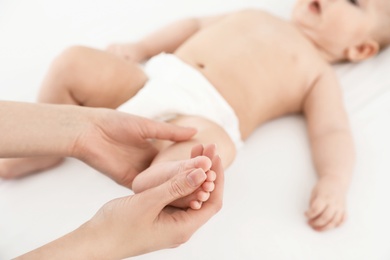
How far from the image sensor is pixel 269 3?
170 centimetres

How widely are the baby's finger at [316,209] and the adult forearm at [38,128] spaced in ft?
1.81

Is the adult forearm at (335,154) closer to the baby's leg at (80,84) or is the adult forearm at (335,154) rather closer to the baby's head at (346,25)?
the baby's head at (346,25)

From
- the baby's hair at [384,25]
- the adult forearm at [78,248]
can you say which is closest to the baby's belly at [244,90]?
the baby's hair at [384,25]

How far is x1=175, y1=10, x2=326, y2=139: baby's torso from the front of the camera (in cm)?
129

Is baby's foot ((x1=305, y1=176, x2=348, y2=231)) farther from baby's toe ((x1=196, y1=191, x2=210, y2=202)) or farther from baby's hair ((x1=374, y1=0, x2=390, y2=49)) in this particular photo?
baby's hair ((x1=374, y1=0, x2=390, y2=49))

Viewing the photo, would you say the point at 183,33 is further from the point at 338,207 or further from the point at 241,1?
the point at 338,207

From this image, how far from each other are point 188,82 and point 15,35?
2.25ft

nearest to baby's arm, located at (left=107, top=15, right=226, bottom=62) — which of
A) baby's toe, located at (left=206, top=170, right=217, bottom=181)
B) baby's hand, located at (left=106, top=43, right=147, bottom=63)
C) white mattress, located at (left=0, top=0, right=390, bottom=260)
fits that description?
baby's hand, located at (left=106, top=43, right=147, bottom=63)

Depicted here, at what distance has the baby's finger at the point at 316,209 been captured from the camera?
→ 41.6 inches

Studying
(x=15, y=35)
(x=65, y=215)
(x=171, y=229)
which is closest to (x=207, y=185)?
(x=171, y=229)

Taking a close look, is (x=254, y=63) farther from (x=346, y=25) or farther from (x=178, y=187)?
(x=178, y=187)

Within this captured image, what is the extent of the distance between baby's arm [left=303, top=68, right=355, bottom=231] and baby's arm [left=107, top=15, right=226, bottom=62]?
443 mm

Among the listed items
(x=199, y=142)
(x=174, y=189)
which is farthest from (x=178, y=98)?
(x=174, y=189)

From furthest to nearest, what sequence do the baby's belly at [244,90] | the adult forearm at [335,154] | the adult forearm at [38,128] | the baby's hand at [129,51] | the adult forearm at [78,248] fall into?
the baby's hand at [129,51] → the baby's belly at [244,90] → the adult forearm at [335,154] → the adult forearm at [38,128] → the adult forearm at [78,248]
